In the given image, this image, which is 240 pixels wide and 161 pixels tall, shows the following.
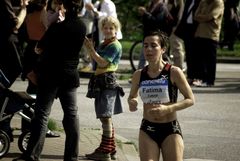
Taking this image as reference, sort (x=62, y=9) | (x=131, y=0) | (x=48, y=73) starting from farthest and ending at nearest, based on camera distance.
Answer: (x=131, y=0) < (x=62, y=9) < (x=48, y=73)

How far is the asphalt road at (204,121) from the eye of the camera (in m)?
9.87

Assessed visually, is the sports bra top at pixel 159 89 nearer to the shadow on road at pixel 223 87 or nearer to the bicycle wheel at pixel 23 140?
the bicycle wheel at pixel 23 140

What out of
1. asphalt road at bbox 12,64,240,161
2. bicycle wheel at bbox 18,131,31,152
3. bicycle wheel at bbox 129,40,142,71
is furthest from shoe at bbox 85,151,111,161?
bicycle wheel at bbox 129,40,142,71

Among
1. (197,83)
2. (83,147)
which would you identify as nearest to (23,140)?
(83,147)

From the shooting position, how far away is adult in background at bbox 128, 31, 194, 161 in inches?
263

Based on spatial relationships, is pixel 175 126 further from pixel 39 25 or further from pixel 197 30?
pixel 197 30

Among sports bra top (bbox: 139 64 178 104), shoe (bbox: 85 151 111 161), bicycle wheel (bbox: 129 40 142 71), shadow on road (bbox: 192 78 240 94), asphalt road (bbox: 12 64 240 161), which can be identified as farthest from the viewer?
bicycle wheel (bbox: 129 40 142 71)

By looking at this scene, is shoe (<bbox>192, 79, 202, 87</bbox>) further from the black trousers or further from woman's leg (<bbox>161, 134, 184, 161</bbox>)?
woman's leg (<bbox>161, 134, 184, 161</bbox>)

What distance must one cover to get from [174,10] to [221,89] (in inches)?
83.5

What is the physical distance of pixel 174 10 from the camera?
55.2 ft

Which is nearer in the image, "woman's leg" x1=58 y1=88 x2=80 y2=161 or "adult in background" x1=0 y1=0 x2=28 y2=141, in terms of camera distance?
"woman's leg" x1=58 y1=88 x2=80 y2=161

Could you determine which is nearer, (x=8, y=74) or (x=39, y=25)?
(x=8, y=74)

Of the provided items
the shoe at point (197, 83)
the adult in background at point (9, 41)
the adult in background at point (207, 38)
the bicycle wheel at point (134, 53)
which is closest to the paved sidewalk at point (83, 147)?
the adult in background at point (9, 41)

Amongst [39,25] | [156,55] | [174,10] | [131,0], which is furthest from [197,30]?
[131,0]
